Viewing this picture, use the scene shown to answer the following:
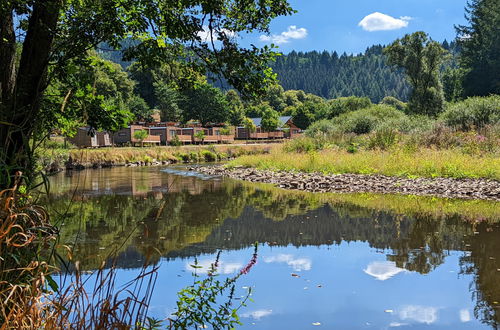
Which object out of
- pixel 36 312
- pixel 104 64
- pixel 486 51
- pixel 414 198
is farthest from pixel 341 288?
pixel 486 51

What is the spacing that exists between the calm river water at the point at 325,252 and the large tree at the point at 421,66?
131ft

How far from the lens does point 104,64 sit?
19.1 ft

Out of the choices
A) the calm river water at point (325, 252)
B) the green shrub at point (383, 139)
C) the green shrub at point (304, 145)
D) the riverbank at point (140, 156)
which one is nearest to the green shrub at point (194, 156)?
the riverbank at point (140, 156)

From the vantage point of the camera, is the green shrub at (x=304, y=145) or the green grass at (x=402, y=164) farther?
the green shrub at (x=304, y=145)

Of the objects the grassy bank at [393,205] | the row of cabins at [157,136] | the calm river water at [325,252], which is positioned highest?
the row of cabins at [157,136]

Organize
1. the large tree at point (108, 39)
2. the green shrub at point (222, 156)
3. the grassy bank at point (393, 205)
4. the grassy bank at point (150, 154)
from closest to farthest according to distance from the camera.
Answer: the large tree at point (108, 39)
the grassy bank at point (393, 205)
the grassy bank at point (150, 154)
the green shrub at point (222, 156)

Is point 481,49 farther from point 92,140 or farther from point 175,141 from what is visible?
point 92,140

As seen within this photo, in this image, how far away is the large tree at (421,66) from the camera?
158ft

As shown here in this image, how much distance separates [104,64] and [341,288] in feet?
13.8

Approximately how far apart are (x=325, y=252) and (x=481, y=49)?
6133cm

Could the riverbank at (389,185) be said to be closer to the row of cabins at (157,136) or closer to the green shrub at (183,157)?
the green shrub at (183,157)

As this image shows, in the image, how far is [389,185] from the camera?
14664 mm

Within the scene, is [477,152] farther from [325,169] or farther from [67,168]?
[67,168]

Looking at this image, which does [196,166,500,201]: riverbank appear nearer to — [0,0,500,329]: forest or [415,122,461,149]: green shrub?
[0,0,500,329]: forest
